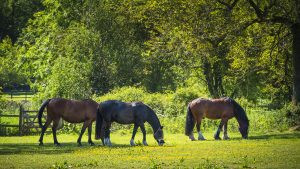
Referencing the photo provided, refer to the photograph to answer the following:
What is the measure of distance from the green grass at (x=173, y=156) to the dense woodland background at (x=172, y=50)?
7940mm

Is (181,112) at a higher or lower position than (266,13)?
lower

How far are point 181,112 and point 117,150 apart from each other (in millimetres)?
19246

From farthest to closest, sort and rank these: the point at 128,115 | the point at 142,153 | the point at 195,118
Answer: the point at 195,118 → the point at 128,115 → the point at 142,153

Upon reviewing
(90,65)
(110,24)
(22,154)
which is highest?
(110,24)

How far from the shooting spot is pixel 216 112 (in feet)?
109

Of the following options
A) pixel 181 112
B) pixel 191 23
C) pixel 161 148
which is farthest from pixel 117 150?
pixel 181 112

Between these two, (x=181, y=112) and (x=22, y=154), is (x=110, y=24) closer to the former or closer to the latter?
(x=181, y=112)

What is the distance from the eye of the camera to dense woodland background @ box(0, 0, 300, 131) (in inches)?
1435

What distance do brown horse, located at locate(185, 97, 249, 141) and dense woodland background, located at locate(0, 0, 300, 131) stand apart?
15.0 ft

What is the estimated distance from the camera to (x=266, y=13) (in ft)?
113

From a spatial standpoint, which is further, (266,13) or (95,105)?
(266,13)

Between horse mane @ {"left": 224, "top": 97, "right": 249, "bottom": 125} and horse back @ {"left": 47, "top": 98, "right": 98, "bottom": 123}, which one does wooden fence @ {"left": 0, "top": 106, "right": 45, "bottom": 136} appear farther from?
horse mane @ {"left": 224, "top": 97, "right": 249, "bottom": 125}

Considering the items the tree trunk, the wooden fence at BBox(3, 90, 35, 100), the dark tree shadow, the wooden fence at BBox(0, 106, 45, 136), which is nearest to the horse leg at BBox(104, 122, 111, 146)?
the dark tree shadow

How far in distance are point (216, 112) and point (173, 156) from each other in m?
10.1
